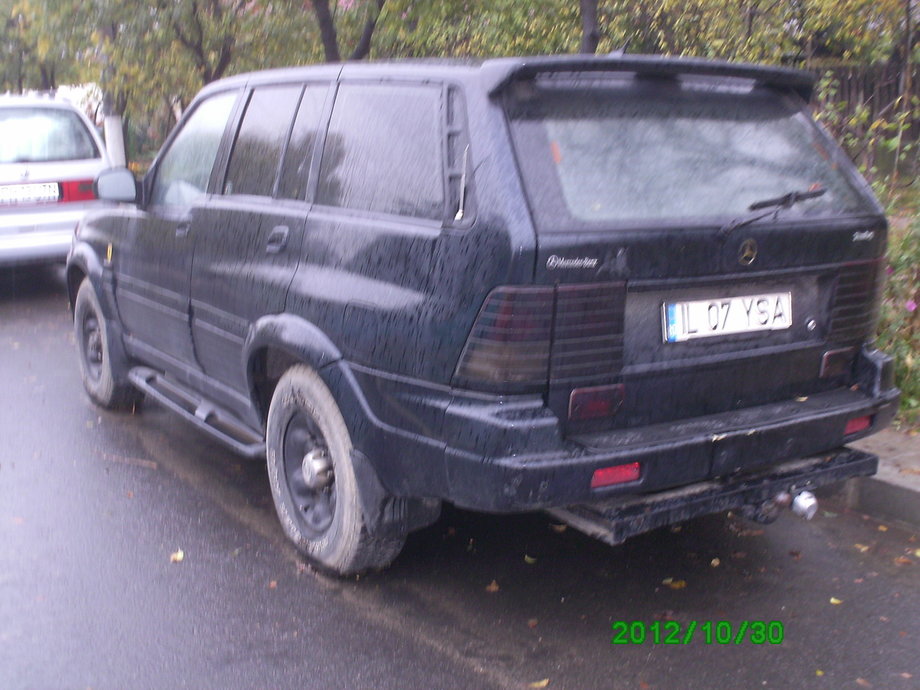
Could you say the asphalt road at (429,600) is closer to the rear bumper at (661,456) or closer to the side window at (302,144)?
the rear bumper at (661,456)

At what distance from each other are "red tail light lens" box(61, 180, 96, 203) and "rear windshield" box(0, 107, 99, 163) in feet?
0.97

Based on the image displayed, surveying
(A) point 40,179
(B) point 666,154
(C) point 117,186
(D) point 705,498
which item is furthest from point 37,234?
(D) point 705,498

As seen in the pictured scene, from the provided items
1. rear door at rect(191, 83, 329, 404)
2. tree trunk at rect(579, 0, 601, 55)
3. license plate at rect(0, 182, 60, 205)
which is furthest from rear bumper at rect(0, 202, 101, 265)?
rear door at rect(191, 83, 329, 404)

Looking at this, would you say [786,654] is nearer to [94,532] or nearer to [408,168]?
[408,168]

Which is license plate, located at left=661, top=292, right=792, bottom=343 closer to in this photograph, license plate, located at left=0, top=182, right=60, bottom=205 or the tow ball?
the tow ball

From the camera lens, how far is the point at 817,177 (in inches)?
146

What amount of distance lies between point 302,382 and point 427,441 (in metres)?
0.81

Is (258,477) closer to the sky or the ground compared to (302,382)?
closer to the ground

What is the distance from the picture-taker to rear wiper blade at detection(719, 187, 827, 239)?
3.34 metres

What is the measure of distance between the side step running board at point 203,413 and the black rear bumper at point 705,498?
1.65m

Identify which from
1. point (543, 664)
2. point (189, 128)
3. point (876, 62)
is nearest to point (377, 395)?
point (543, 664)

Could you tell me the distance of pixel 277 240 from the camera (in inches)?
158

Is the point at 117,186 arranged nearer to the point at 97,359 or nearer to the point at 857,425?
the point at 97,359

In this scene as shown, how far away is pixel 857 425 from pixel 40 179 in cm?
800
